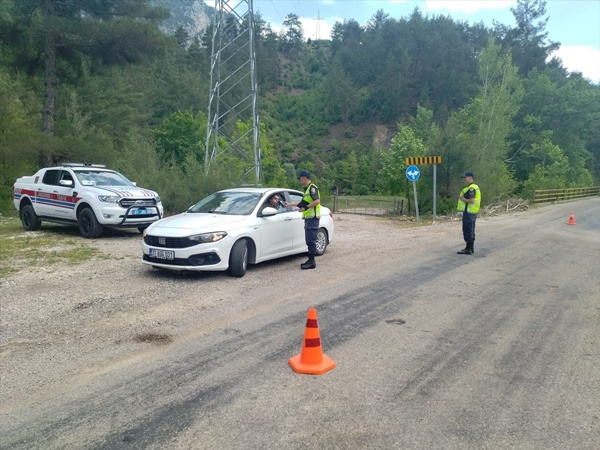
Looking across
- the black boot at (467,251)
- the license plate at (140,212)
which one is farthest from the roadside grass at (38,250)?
the black boot at (467,251)

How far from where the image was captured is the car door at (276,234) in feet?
29.9

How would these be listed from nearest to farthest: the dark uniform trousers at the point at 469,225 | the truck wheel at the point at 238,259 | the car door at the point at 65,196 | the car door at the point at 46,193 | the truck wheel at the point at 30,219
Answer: the truck wheel at the point at 238,259, the dark uniform trousers at the point at 469,225, the car door at the point at 65,196, the car door at the point at 46,193, the truck wheel at the point at 30,219

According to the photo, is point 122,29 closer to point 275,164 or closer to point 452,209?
point 452,209

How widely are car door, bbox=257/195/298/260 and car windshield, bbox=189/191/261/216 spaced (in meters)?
0.30

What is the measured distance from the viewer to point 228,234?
830cm

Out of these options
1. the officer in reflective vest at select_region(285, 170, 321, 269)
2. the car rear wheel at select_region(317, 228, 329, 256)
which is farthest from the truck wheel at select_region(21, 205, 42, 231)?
the officer in reflective vest at select_region(285, 170, 321, 269)

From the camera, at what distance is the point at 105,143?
95.9 feet

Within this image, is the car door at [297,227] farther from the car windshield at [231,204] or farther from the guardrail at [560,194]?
the guardrail at [560,194]

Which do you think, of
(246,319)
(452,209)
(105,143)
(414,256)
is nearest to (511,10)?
(452,209)

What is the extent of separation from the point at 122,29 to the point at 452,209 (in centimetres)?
1826

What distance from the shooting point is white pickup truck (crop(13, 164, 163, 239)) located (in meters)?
12.6

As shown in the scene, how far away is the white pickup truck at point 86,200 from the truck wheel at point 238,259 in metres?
5.48

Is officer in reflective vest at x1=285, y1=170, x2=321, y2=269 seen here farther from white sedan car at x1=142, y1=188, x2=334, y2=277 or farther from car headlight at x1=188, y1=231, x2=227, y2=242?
car headlight at x1=188, y1=231, x2=227, y2=242

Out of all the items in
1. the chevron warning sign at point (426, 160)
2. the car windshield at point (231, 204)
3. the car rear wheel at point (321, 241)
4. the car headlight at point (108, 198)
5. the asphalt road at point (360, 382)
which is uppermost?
the chevron warning sign at point (426, 160)
